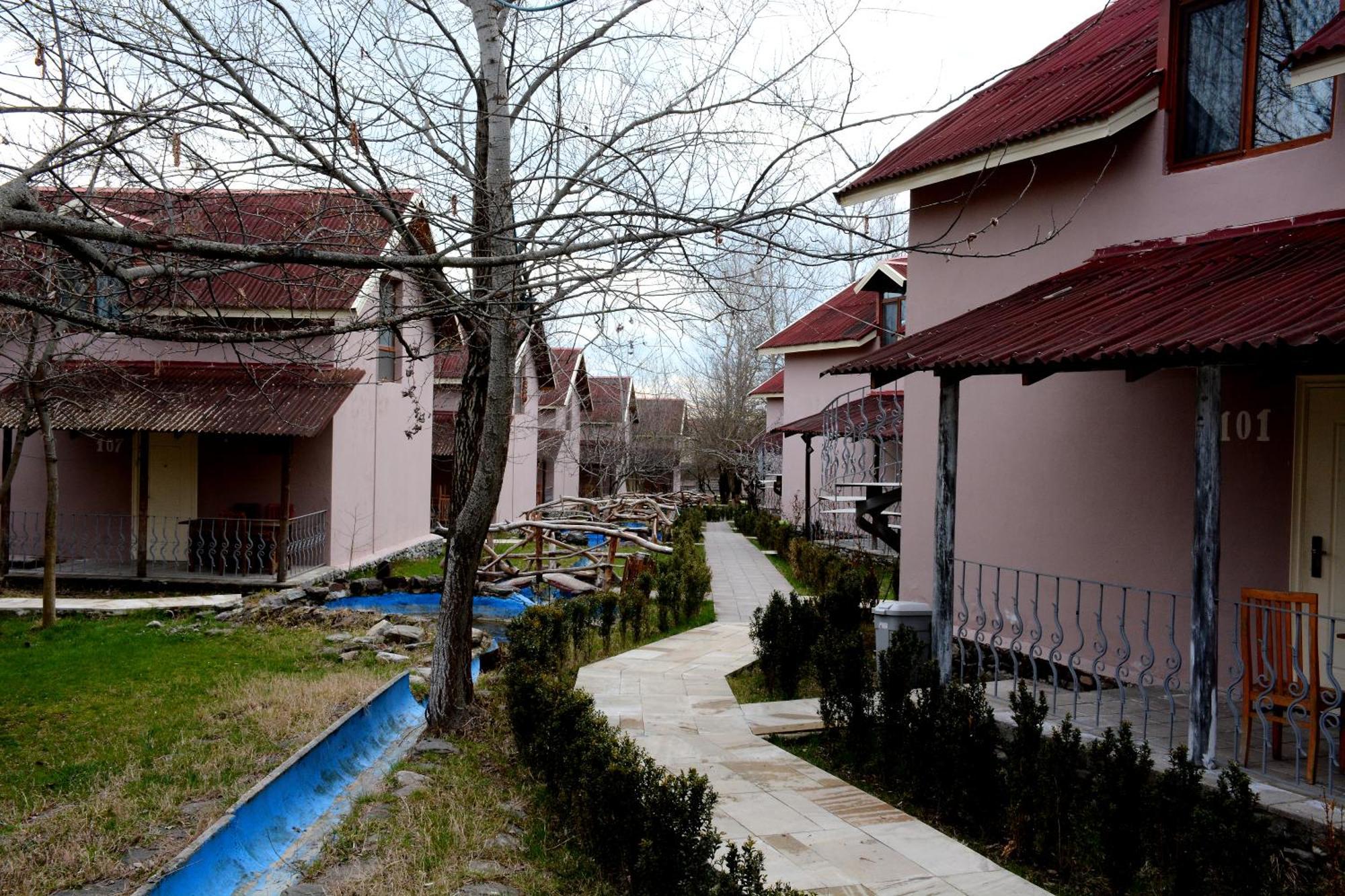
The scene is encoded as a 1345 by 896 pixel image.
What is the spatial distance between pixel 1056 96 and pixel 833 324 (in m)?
18.0

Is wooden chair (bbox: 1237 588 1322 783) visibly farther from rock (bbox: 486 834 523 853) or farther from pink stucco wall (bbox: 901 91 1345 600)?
rock (bbox: 486 834 523 853)

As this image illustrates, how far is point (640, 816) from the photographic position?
15.6 ft

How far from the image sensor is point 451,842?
5.63 metres

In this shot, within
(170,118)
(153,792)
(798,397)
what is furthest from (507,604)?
(798,397)

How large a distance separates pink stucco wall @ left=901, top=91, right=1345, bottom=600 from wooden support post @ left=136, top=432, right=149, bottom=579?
11.7 m

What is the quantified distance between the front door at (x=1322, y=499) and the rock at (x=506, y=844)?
539 cm

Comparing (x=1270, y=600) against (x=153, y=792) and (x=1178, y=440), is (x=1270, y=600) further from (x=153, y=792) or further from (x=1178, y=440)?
(x=153, y=792)

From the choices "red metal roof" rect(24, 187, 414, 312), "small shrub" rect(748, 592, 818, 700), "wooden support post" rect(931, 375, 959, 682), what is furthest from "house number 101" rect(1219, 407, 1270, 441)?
"red metal roof" rect(24, 187, 414, 312)

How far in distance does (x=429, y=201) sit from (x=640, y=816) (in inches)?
161

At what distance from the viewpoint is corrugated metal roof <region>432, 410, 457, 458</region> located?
26.0 metres

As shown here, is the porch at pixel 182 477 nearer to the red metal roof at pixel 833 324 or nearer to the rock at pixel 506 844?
the rock at pixel 506 844

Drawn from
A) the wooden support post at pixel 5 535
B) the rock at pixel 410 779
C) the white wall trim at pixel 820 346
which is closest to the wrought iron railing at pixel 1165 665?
the rock at pixel 410 779

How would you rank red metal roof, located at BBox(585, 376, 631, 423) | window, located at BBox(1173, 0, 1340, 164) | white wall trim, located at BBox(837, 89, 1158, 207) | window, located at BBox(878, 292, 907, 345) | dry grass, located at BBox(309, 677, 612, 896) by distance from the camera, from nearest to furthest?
1. dry grass, located at BBox(309, 677, 612, 896)
2. window, located at BBox(1173, 0, 1340, 164)
3. white wall trim, located at BBox(837, 89, 1158, 207)
4. window, located at BBox(878, 292, 907, 345)
5. red metal roof, located at BBox(585, 376, 631, 423)

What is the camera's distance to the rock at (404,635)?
40.9ft
